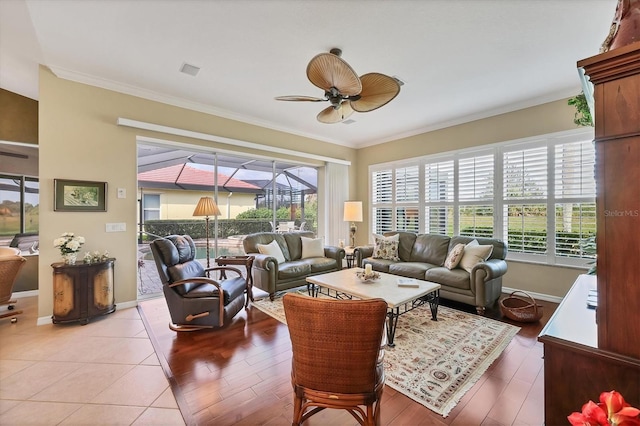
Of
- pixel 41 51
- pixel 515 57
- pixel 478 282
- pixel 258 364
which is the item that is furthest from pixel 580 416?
pixel 41 51

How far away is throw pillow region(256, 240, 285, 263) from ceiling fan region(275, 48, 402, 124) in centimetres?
238

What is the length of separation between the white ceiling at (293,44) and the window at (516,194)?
2.65 feet

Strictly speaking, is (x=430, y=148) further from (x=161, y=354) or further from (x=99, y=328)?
(x=99, y=328)

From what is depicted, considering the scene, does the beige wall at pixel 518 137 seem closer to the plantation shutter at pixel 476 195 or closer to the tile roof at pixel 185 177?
the plantation shutter at pixel 476 195

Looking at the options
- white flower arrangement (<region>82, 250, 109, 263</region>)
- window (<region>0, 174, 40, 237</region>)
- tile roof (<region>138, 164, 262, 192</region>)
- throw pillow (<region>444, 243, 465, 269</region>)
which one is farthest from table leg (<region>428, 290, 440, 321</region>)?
window (<region>0, 174, 40, 237</region>)

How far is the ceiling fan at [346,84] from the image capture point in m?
2.15

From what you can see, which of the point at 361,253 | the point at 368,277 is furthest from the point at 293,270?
the point at 361,253

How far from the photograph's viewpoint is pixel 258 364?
2336 millimetres

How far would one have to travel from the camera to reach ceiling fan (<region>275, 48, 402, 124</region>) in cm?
215

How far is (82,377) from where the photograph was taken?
2160 millimetres

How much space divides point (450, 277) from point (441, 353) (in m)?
1.41

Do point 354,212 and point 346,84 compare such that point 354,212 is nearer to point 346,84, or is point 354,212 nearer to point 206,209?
point 206,209

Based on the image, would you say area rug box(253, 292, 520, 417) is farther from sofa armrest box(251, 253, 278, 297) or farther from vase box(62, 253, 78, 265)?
vase box(62, 253, 78, 265)

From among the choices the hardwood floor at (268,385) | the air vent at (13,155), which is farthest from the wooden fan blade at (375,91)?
the air vent at (13,155)
